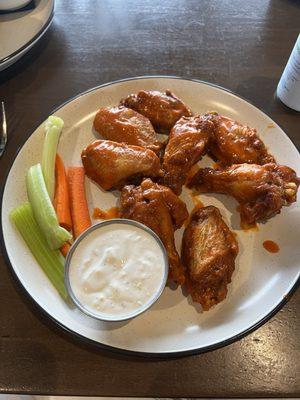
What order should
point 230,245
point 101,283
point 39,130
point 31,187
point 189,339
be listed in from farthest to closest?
point 39,130
point 31,187
point 230,245
point 189,339
point 101,283

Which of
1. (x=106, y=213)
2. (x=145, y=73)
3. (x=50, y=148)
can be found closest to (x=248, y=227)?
(x=106, y=213)

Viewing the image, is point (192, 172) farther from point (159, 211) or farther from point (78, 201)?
point (78, 201)

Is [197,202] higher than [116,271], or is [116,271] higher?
[116,271]

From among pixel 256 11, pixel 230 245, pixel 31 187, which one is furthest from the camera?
pixel 256 11

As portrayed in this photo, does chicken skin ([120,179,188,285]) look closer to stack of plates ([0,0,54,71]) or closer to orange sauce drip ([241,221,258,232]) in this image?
orange sauce drip ([241,221,258,232])

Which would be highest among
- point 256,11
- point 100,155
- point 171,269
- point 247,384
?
point 256,11

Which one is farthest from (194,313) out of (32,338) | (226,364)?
(32,338)

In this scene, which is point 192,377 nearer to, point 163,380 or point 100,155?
point 163,380
